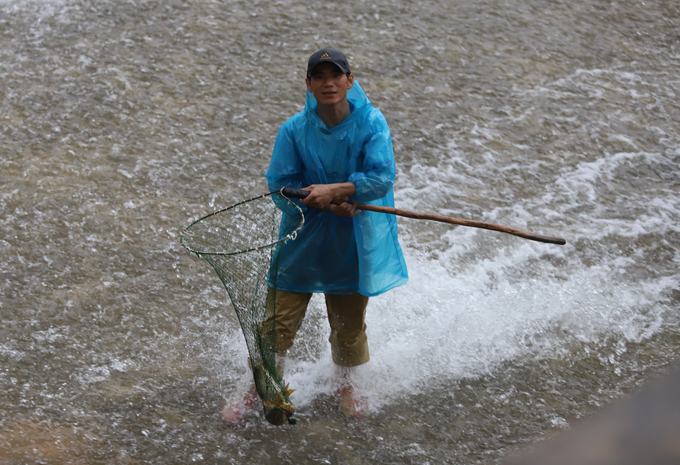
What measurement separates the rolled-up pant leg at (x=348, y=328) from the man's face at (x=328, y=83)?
91 cm

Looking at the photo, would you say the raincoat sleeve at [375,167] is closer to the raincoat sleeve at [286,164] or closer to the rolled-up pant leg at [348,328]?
the raincoat sleeve at [286,164]

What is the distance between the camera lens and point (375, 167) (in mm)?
2900

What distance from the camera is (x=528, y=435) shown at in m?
3.41

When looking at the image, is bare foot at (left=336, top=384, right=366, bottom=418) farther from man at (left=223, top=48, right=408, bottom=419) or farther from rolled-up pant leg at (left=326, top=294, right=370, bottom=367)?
man at (left=223, top=48, right=408, bottom=419)

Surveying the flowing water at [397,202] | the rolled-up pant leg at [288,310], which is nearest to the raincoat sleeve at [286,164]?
the rolled-up pant leg at [288,310]

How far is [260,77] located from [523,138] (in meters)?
2.40

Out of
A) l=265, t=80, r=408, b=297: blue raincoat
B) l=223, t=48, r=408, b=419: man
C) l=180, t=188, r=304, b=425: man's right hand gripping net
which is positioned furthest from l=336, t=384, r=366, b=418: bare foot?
l=265, t=80, r=408, b=297: blue raincoat

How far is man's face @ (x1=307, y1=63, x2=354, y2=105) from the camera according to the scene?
284cm

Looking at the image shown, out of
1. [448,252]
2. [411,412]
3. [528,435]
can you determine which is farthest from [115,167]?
[528,435]

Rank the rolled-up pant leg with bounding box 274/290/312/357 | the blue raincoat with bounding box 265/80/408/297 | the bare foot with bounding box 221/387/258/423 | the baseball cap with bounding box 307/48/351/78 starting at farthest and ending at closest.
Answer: the bare foot with bounding box 221/387/258/423
the rolled-up pant leg with bounding box 274/290/312/357
the blue raincoat with bounding box 265/80/408/297
the baseball cap with bounding box 307/48/351/78

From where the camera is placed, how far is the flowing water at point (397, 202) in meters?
3.44

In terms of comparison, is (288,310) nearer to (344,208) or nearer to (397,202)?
(344,208)

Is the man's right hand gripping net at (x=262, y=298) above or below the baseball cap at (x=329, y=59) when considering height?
below

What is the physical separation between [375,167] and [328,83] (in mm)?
386
